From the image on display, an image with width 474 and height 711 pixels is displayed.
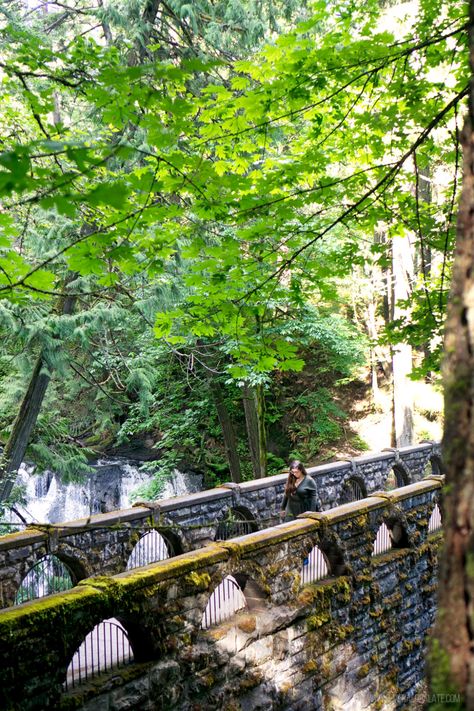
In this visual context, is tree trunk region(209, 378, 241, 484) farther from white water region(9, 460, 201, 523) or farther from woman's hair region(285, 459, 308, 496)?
woman's hair region(285, 459, 308, 496)

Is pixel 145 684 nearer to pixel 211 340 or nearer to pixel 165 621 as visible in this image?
pixel 165 621

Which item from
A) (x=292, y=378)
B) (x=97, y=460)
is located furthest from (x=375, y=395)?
(x=97, y=460)

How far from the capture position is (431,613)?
8.16m

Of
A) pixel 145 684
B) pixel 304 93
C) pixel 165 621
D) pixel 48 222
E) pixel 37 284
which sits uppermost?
pixel 48 222

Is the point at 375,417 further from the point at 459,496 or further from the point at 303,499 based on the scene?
the point at 459,496

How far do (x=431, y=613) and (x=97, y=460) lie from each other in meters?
13.2

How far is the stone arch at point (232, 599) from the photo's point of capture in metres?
5.13

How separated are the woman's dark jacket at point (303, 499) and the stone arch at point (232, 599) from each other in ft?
6.41

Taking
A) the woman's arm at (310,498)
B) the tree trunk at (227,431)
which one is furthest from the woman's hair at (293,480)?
the tree trunk at (227,431)

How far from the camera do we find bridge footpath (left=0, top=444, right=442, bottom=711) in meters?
4.06

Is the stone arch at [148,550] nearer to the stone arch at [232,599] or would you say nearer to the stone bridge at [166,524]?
the stone bridge at [166,524]

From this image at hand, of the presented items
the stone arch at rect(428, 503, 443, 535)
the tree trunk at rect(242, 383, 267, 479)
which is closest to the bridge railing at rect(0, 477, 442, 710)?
the stone arch at rect(428, 503, 443, 535)

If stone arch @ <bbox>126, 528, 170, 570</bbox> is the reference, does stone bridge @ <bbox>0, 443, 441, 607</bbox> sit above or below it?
above

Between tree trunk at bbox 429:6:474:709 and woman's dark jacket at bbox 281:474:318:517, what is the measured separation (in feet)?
21.2
